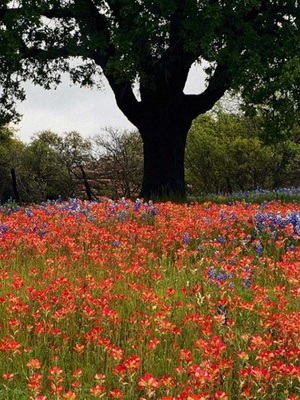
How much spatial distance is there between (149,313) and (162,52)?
493 inches

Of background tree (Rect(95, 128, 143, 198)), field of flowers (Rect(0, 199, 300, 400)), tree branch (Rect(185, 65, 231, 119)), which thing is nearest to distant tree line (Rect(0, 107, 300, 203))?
background tree (Rect(95, 128, 143, 198))

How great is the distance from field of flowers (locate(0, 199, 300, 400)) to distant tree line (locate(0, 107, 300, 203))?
24.9 m

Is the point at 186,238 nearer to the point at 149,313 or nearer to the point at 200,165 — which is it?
the point at 149,313

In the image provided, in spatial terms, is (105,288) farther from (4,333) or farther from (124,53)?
(124,53)

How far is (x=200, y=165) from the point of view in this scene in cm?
3738

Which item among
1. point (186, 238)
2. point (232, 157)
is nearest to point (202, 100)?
point (186, 238)

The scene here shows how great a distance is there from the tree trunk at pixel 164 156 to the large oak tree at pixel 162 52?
0.11 ft

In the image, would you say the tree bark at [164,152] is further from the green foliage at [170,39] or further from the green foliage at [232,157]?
the green foliage at [232,157]

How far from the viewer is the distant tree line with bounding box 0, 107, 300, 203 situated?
1409 inches

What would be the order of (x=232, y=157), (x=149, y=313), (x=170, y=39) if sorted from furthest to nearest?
(x=232, y=157), (x=170, y=39), (x=149, y=313)

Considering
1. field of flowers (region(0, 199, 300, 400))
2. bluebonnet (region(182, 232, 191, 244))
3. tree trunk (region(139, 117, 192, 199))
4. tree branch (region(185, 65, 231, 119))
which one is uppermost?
tree branch (region(185, 65, 231, 119))

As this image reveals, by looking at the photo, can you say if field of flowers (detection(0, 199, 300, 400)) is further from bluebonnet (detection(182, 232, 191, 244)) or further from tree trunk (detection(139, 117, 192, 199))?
tree trunk (detection(139, 117, 192, 199))

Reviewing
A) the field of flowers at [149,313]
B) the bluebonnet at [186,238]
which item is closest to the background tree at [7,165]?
the field of flowers at [149,313]

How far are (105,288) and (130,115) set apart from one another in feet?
45.7
